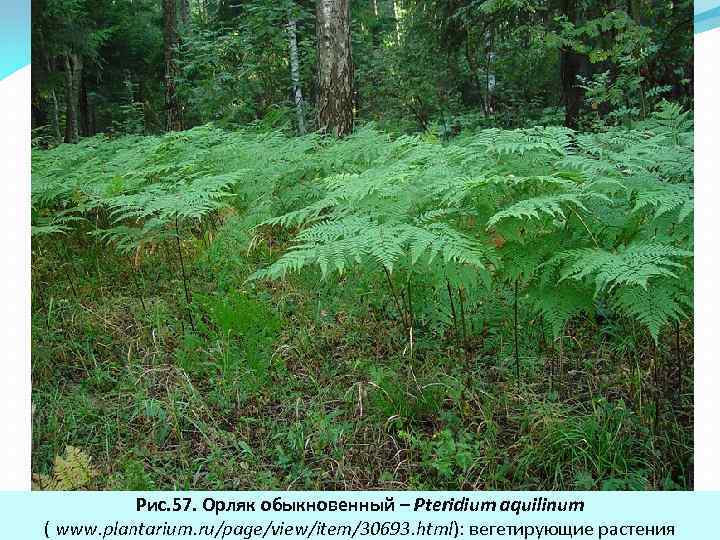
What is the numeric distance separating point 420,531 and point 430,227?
1263 mm

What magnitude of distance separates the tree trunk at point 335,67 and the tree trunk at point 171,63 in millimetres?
5229

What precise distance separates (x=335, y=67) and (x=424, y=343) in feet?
14.4

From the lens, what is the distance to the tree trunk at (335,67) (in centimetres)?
655

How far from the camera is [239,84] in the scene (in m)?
10.4

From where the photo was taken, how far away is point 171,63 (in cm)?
1124

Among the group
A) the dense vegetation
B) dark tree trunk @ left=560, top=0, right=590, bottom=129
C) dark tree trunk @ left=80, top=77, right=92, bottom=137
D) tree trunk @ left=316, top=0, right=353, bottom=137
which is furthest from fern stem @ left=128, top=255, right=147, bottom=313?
dark tree trunk @ left=80, top=77, right=92, bottom=137

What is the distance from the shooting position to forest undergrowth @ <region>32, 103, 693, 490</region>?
246cm

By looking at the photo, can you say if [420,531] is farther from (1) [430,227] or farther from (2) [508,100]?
(2) [508,100]

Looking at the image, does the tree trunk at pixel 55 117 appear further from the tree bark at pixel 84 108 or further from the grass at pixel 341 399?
the grass at pixel 341 399

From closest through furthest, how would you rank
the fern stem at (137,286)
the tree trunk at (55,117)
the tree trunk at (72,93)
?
the fern stem at (137,286) < the tree trunk at (72,93) < the tree trunk at (55,117)
